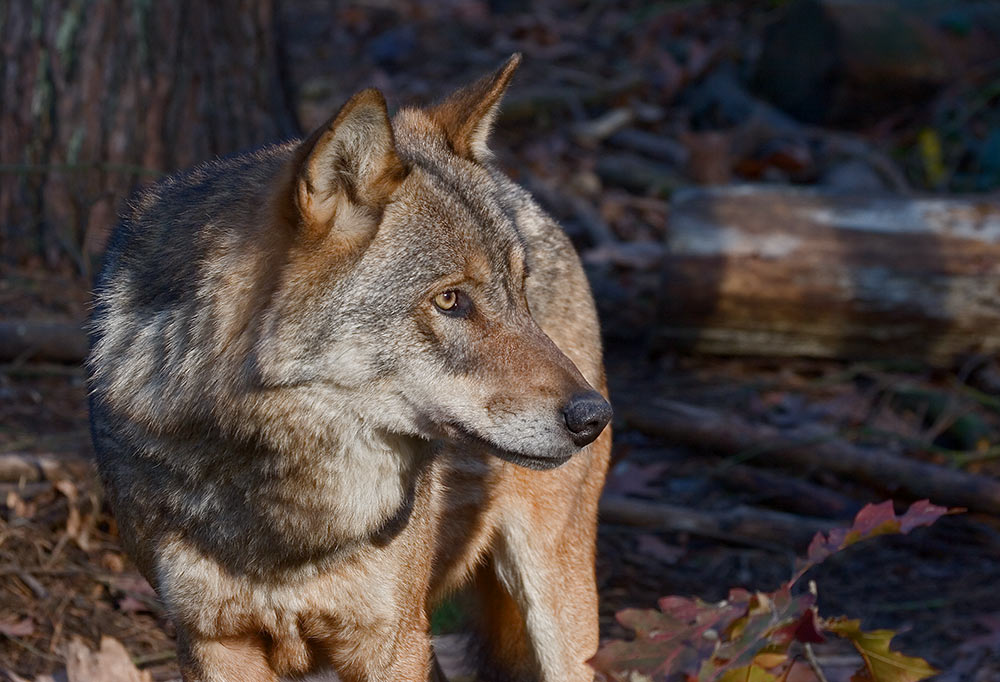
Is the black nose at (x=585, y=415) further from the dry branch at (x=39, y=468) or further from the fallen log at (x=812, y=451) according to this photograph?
the fallen log at (x=812, y=451)

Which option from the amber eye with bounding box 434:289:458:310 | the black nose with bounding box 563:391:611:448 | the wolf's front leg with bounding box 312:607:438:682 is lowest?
the wolf's front leg with bounding box 312:607:438:682

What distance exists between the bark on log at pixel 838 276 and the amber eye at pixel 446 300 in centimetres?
380

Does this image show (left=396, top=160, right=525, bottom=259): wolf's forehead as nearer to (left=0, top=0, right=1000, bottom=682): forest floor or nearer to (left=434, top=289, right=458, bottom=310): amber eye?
(left=434, top=289, right=458, bottom=310): amber eye

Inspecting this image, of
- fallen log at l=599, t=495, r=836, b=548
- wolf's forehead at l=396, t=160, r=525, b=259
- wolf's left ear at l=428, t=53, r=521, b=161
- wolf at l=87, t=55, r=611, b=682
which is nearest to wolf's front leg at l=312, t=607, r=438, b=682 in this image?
wolf at l=87, t=55, r=611, b=682

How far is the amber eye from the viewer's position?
316 centimetres

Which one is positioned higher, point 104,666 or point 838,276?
point 104,666

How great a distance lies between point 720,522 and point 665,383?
5.02ft

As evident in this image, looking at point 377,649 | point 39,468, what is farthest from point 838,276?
point 39,468

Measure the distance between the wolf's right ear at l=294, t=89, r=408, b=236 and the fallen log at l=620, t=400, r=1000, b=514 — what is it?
3578 millimetres

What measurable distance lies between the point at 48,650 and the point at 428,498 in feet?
5.99

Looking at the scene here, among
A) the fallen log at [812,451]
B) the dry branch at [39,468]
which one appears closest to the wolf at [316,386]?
the dry branch at [39,468]

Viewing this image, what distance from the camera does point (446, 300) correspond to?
3182 mm

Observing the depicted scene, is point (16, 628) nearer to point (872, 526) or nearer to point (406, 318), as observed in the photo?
point (406, 318)

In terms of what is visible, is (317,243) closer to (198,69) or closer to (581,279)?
(581,279)
